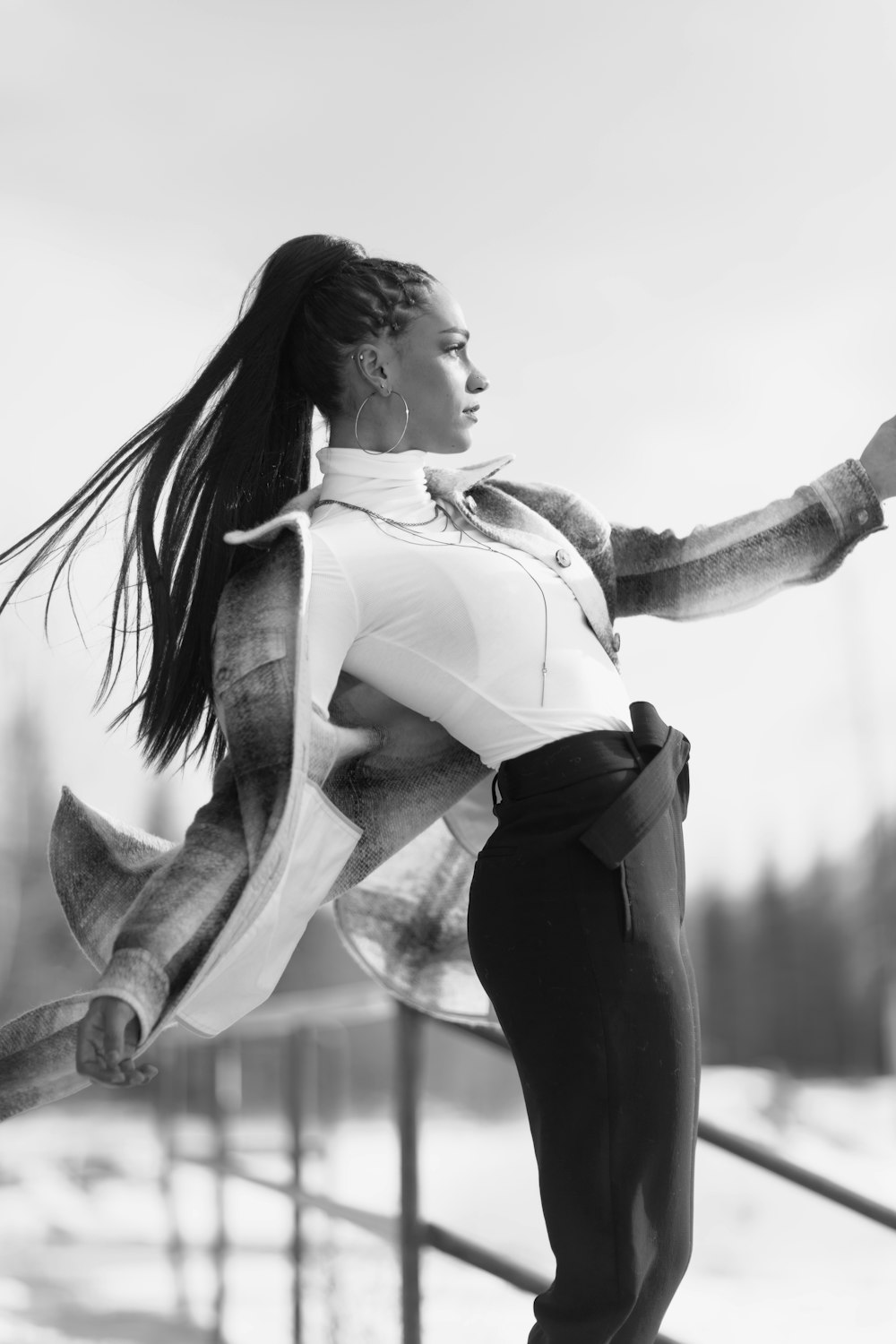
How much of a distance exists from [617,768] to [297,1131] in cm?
229

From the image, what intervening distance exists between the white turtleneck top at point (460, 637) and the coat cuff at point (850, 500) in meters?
0.42

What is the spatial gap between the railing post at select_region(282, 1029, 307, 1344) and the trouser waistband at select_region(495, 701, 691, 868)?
2.14m

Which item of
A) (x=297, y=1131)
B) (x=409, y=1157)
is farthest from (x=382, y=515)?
(x=297, y=1131)

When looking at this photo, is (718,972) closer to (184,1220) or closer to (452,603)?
(184,1220)

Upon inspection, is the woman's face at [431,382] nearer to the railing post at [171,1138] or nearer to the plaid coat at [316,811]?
the plaid coat at [316,811]

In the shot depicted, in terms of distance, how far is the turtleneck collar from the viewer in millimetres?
2002

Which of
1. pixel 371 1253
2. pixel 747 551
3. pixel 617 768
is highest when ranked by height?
pixel 747 551

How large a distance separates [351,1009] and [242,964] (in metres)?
1.14

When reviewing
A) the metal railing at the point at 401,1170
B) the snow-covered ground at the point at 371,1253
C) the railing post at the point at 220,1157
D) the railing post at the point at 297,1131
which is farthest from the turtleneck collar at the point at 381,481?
the railing post at the point at 220,1157

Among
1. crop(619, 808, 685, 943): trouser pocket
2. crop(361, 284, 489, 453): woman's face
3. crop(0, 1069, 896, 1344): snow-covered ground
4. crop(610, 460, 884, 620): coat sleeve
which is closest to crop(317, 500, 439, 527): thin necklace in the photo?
crop(361, 284, 489, 453): woman's face

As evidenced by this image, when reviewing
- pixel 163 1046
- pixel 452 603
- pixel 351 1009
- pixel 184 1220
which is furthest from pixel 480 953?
pixel 163 1046

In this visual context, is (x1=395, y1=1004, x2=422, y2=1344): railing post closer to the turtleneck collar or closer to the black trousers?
the black trousers

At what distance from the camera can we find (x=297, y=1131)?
3.70 meters

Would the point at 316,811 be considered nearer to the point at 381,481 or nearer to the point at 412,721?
the point at 412,721
